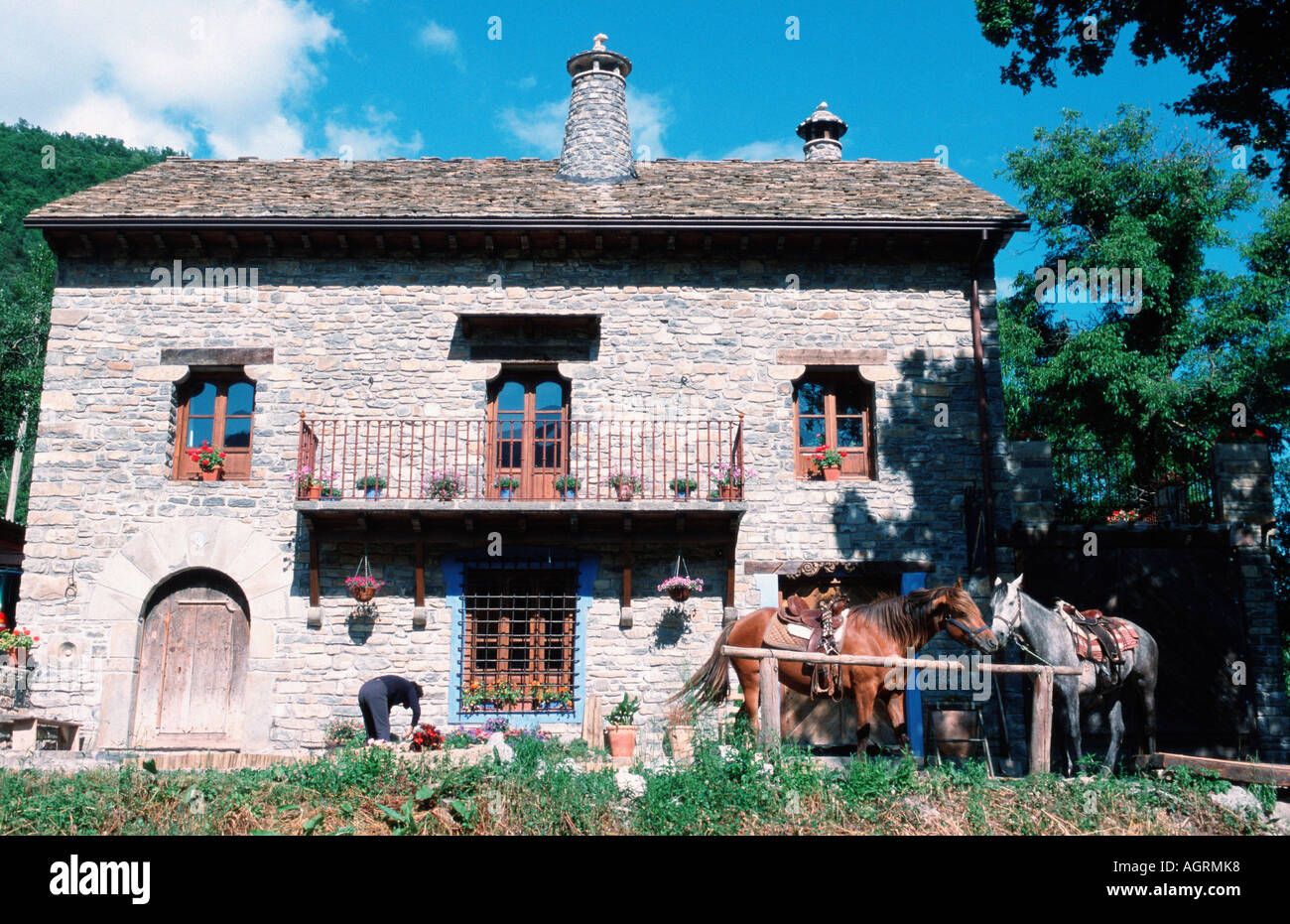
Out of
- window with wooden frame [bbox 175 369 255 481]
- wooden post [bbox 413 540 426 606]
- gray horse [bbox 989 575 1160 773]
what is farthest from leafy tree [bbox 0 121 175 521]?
gray horse [bbox 989 575 1160 773]

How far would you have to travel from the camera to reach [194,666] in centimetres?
1178

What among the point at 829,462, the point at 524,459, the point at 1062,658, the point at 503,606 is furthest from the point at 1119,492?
the point at 503,606

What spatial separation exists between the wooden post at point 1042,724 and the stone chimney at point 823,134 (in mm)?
11403

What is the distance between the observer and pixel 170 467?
483 inches

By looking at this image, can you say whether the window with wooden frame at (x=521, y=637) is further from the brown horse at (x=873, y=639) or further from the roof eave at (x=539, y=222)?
the roof eave at (x=539, y=222)

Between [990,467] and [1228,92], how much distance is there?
4.77 metres

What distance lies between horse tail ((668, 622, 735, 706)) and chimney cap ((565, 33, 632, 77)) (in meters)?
9.29

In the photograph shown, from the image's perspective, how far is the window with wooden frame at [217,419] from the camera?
12422 millimetres

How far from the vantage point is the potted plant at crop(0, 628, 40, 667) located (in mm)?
11000

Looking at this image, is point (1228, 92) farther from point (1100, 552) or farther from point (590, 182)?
point (590, 182)

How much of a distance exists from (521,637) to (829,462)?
13.9 ft

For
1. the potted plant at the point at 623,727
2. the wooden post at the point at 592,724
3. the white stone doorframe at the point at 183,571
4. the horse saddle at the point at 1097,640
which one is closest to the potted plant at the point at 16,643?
the white stone doorframe at the point at 183,571
